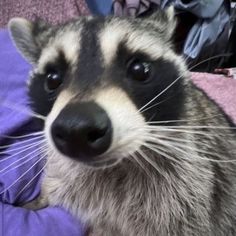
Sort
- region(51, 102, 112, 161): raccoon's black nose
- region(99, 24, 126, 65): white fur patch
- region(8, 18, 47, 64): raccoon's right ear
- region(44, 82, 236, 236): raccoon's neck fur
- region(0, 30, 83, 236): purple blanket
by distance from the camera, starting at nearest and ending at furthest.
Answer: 1. region(51, 102, 112, 161): raccoon's black nose
2. region(99, 24, 126, 65): white fur patch
3. region(44, 82, 236, 236): raccoon's neck fur
4. region(8, 18, 47, 64): raccoon's right ear
5. region(0, 30, 83, 236): purple blanket

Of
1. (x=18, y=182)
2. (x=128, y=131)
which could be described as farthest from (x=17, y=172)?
(x=128, y=131)

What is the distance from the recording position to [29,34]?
47.4 inches

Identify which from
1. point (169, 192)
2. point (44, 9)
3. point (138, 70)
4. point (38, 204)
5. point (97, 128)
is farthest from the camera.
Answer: point (44, 9)

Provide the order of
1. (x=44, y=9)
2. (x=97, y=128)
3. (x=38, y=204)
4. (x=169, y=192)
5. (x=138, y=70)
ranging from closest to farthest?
(x=97, y=128)
(x=138, y=70)
(x=169, y=192)
(x=38, y=204)
(x=44, y=9)

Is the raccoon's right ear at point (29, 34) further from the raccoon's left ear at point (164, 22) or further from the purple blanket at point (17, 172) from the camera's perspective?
the raccoon's left ear at point (164, 22)

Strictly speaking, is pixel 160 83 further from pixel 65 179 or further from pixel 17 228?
pixel 17 228

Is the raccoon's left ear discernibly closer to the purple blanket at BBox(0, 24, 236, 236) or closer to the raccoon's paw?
the purple blanket at BBox(0, 24, 236, 236)

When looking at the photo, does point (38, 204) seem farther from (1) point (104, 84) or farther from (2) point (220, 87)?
(2) point (220, 87)

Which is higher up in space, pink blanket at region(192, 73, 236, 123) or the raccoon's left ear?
the raccoon's left ear

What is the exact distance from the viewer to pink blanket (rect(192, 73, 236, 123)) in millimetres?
2055

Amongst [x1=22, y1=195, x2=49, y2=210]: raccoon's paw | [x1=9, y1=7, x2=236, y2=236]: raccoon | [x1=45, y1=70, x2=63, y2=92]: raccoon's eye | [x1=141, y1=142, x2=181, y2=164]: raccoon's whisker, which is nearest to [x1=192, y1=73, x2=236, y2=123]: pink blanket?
[x1=9, y1=7, x2=236, y2=236]: raccoon

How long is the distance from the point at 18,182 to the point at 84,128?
2.49 ft

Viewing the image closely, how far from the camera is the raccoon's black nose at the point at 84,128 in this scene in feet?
2.54

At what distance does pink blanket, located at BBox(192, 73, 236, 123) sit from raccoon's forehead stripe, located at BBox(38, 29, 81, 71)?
3.63 ft
